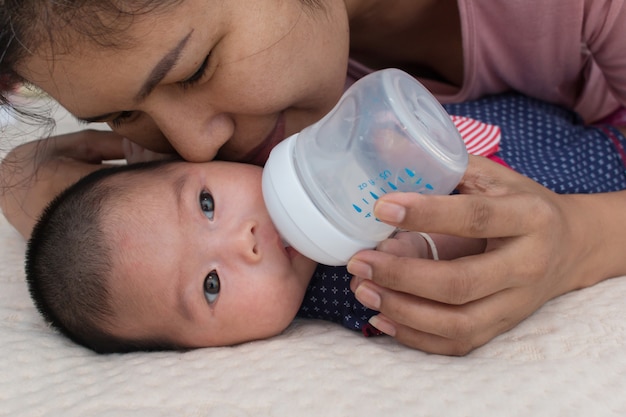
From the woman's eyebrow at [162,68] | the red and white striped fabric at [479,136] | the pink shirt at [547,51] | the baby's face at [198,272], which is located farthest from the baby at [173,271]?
the pink shirt at [547,51]

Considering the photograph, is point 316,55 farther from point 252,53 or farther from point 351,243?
point 351,243

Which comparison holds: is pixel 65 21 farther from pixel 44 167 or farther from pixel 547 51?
pixel 547 51

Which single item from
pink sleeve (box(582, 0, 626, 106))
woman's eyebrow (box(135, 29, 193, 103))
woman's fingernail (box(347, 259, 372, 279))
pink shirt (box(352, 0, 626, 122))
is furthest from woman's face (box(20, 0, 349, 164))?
pink sleeve (box(582, 0, 626, 106))

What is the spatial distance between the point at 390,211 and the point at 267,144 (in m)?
0.47

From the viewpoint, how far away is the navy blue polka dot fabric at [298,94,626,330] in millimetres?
1142

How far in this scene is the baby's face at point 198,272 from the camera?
1035 millimetres

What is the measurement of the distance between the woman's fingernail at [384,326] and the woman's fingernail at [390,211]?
0.21 m

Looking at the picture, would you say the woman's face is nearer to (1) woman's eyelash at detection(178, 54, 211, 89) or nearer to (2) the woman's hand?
(1) woman's eyelash at detection(178, 54, 211, 89)

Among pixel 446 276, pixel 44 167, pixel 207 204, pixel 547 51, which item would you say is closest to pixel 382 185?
pixel 446 276

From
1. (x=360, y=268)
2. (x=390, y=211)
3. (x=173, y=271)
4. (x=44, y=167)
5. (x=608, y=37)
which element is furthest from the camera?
(x=44, y=167)

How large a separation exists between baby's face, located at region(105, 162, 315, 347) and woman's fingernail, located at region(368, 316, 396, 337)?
0.57 feet

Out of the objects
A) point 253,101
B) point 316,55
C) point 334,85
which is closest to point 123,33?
point 253,101

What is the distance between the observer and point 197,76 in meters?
0.98

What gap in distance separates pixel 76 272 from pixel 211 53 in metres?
0.45
